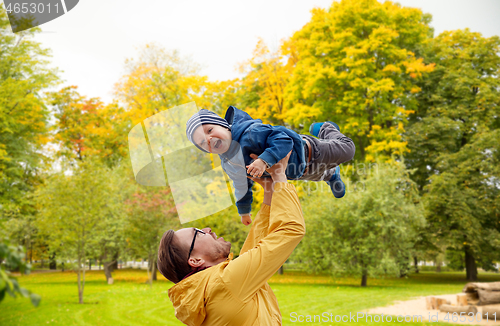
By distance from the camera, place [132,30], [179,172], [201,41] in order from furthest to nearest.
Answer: [201,41] → [132,30] → [179,172]

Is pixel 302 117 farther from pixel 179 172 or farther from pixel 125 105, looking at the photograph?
pixel 125 105

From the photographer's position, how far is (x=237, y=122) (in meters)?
1.94

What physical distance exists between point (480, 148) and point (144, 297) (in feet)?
50.3

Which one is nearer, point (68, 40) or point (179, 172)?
point (179, 172)

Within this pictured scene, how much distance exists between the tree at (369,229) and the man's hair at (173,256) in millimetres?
12494

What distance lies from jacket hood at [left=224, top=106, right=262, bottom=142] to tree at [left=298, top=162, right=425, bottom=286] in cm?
1216

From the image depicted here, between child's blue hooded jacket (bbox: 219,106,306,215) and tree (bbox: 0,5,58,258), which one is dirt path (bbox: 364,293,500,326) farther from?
tree (bbox: 0,5,58,258)

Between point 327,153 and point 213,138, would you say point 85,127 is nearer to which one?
point 213,138

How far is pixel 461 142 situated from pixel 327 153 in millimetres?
18530

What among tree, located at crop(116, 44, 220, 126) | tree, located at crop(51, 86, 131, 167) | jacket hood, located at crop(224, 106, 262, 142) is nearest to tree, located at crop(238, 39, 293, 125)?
tree, located at crop(116, 44, 220, 126)

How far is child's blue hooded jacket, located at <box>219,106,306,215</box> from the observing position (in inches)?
65.6

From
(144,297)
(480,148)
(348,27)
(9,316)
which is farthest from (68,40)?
(480,148)

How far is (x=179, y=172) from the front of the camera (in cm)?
248
